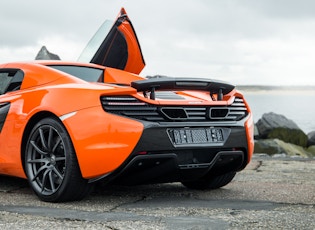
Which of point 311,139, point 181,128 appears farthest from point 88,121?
point 311,139

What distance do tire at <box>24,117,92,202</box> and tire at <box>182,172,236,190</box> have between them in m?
1.36

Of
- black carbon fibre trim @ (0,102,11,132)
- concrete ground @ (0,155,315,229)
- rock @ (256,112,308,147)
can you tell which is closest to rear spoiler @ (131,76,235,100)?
concrete ground @ (0,155,315,229)

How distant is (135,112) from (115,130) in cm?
22

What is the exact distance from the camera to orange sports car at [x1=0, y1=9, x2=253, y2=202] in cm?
434

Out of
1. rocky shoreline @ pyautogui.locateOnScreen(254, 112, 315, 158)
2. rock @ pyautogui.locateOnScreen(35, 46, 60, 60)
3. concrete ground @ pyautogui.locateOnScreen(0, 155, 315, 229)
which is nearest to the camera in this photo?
concrete ground @ pyautogui.locateOnScreen(0, 155, 315, 229)

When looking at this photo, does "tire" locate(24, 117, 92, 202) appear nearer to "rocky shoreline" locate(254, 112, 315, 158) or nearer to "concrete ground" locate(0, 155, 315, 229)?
"concrete ground" locate(0, 155, 315, 229)

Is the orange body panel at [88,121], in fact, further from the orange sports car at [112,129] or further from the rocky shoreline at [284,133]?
the rocky shoreline at [284,133]

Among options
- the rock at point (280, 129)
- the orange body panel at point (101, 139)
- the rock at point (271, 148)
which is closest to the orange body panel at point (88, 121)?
the orange body panel at point (101, 139)

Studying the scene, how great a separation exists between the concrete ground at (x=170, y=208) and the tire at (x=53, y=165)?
0.30 ft

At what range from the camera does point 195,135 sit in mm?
4562

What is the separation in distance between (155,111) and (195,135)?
1.24ft

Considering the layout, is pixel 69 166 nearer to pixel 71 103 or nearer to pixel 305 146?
pixel 71 103

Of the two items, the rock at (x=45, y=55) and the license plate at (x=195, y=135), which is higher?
the rock at (x=45, y=55)

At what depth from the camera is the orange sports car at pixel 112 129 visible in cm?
434
